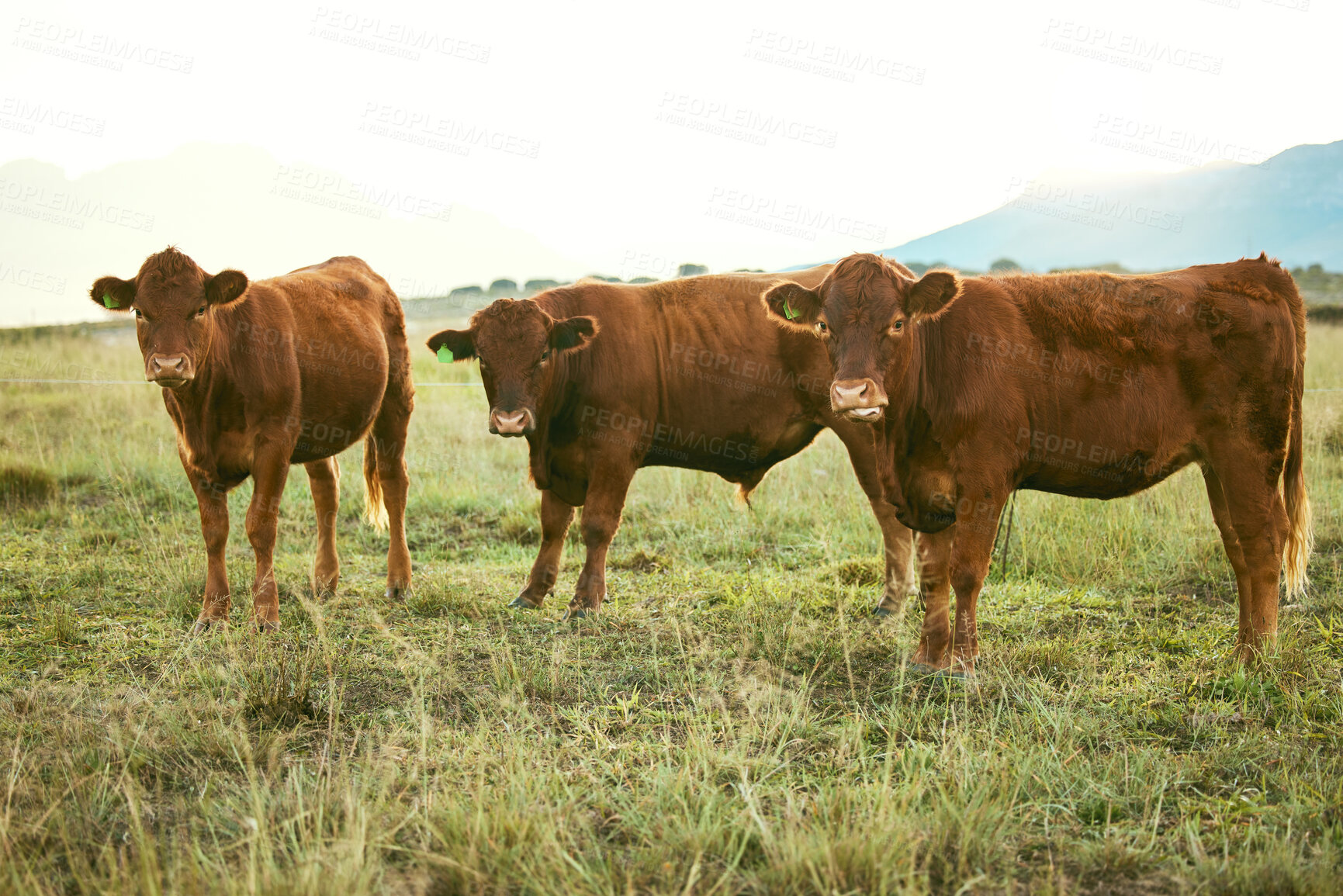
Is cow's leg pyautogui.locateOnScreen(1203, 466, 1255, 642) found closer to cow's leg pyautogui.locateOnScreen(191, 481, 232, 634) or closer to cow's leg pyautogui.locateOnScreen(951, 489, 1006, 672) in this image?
cow's leg pyautogui.locateOnScreen(951, 489, 1006, 672)

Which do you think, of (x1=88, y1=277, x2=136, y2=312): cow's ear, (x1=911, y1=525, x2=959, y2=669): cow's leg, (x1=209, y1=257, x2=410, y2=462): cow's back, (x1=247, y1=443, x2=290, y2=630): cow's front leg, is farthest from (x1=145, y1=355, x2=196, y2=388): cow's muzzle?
(x1=911, y1=525, x2=959, y2=669): cow's leg

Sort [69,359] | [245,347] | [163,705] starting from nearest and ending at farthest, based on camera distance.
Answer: [163,705] < [245,347] < [69,359]

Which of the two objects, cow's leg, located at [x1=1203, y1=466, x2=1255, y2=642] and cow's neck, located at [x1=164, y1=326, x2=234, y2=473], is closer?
cow's leg, located at [x1=1203, y1=466, x2=1255, y2=642]

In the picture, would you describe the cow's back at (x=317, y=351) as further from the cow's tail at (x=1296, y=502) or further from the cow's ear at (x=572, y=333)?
the cow's tail at (x=1296, y=502)

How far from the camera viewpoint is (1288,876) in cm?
266

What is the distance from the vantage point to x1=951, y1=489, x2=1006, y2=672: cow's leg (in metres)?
4.66

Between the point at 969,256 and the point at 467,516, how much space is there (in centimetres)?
20643

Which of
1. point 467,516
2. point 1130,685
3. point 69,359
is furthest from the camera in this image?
point 69,359

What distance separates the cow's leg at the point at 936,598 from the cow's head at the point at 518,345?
2.52 metres

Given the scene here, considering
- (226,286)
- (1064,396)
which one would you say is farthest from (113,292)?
(1064,396)

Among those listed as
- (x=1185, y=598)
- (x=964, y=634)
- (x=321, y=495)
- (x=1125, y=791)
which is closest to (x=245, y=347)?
(x=321, y=495)

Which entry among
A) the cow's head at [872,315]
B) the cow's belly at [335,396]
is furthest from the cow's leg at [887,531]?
the cow's belly at [335,396]

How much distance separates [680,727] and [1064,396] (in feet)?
8.76

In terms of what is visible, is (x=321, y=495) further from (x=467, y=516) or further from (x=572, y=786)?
(x=572, y=786)
